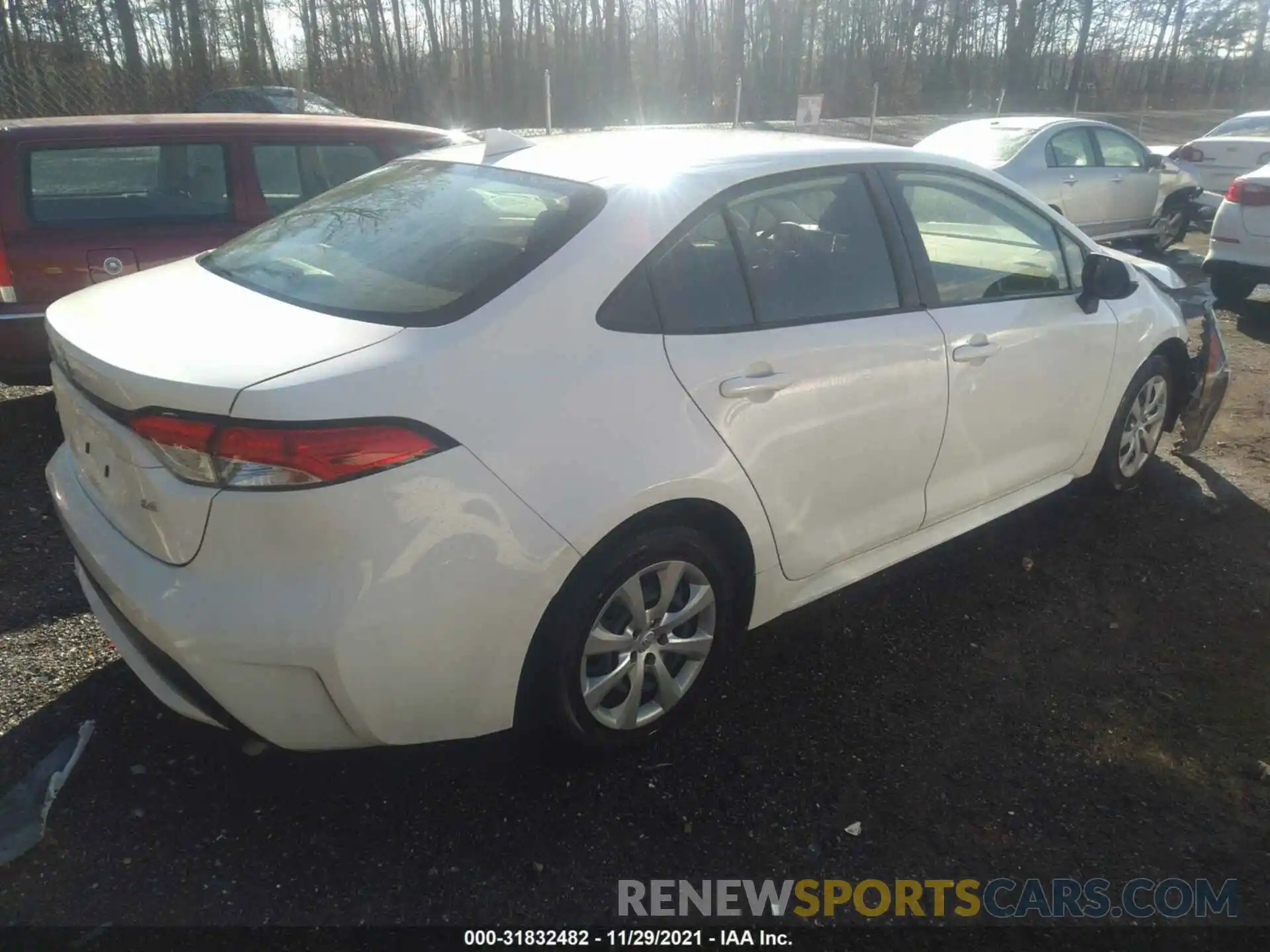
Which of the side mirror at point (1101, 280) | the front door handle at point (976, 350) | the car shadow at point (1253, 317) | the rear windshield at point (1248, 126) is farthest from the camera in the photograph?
the rear windshield at point (1248, 126)

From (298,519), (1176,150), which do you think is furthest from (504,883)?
(1176,150)

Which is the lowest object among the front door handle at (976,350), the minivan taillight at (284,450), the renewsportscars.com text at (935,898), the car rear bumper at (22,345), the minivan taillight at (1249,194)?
the renewsportscars.com text at (935,898)

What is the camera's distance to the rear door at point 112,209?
4.71 metres

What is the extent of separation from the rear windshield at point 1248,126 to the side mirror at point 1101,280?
38.9ft

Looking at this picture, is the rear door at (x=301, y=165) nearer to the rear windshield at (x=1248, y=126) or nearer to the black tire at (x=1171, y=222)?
the black tire at (x=1171, y=222)

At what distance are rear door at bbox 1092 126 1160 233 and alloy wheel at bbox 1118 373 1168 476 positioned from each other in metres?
6.67

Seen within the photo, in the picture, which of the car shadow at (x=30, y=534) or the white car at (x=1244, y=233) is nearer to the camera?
the car shadow at (x=30, y=534)

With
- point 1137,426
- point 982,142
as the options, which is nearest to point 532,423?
point 1137,426

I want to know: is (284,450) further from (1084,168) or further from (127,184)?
(1084,168)

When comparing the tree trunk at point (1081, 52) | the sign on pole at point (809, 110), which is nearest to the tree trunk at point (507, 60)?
the sign on pole at point (809, 110)

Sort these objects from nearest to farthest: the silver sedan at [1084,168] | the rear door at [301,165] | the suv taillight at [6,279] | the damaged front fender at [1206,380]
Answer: the damaged front fender at [1206,380] < the suv taillight at [6,279] < the rear door at [301,165] < the silver sedan at [1084,168]

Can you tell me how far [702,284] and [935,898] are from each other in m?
1.68

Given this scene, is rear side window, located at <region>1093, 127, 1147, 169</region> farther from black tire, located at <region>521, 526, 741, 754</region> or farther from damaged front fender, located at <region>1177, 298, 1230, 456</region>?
black tire, located at <region>521, 526, 741, 754</region>

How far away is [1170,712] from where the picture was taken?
2982mm
